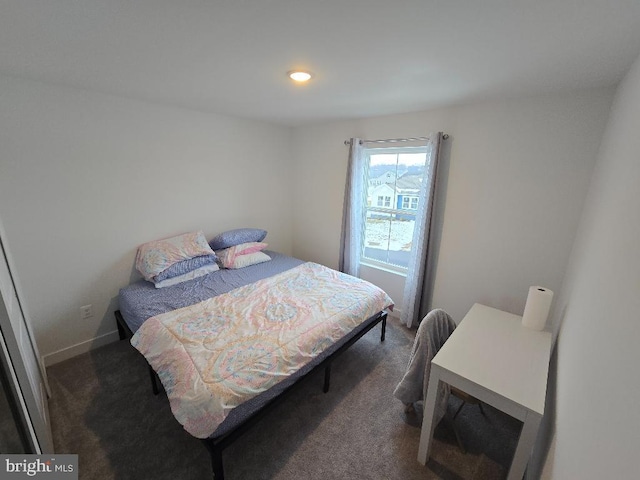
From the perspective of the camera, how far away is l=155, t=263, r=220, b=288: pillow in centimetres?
243

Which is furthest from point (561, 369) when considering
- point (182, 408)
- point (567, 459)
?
point (182, 408)

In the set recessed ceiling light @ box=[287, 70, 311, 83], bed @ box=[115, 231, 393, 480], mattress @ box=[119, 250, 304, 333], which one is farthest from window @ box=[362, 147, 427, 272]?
recessed ceiling light @ box=[287, 70, 311, 83]

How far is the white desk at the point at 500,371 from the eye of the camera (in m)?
1.24

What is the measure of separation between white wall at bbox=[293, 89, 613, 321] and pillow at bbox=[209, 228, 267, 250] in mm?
1826

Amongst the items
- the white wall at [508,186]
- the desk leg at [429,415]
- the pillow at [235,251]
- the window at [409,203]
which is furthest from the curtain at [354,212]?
the desk leg at [429,415]

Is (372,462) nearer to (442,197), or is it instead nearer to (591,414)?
(591,414)

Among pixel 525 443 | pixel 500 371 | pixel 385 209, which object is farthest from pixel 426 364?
pixel 385 209

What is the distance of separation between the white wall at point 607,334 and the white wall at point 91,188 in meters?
3.22

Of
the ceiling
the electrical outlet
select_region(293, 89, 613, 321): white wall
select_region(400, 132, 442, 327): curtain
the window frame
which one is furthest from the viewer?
the window frame

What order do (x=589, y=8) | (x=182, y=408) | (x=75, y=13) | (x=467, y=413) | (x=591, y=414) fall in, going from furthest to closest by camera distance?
1. (x=467, y=413)
2. (x=182, y=408)
3. (x=75, y=13)
4. (x=589, y=8)
5. (x=591, y=414)

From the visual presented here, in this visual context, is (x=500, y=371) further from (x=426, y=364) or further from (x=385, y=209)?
(x=385, y=209)

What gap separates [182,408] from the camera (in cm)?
131

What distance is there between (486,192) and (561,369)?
4.87 ft

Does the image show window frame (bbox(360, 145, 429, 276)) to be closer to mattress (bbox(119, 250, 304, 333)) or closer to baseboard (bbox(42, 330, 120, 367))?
mattress (bbox(119, 250, 304, 333))
